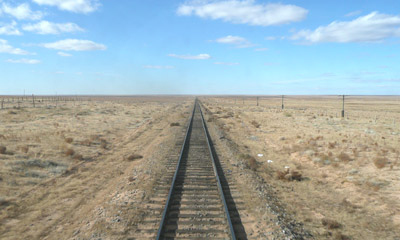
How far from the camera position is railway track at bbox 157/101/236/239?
6.20 metres

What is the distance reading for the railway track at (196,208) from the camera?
6.20 metres

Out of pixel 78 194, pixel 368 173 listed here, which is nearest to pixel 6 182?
pixel 78 194

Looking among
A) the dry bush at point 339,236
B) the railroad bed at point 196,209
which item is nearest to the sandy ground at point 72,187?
the railroad bed at point 196,209

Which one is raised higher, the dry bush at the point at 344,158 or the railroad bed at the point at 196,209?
the dry bush at the point at 344,158

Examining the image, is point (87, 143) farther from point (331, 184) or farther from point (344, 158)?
point (344, 158)

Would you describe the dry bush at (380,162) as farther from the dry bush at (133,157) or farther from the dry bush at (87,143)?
the dry bush at (87,143)

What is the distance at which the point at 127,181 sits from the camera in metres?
10.2

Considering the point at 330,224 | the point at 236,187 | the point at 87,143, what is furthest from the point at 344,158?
the point at 87,143

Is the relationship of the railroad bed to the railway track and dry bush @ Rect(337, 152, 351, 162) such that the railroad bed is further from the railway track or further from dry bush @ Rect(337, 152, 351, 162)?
dry bush @ Rect(337, 152, 351, 162)

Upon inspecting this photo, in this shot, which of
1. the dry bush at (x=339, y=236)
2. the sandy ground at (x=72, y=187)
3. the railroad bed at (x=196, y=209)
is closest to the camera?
the railroad bed at (x=196, y=209)

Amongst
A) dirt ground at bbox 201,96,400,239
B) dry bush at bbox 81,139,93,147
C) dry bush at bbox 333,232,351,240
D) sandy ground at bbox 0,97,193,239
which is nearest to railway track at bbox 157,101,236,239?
sandy ground at bbox 0,97,193,239

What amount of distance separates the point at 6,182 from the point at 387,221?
505 inches

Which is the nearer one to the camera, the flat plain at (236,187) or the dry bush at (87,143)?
the flat plain at (236,187)

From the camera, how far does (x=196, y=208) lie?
24.6 feet
